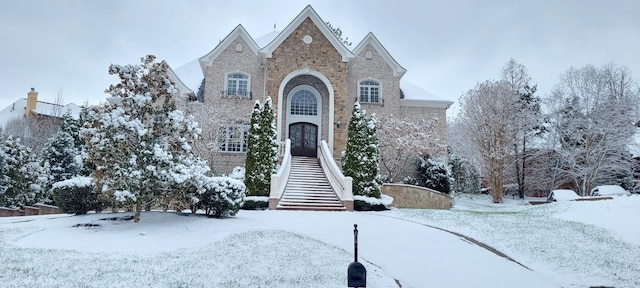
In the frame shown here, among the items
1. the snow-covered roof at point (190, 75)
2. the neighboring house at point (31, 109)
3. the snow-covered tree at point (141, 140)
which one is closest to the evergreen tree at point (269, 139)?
the snow-covered tree at point (141, 140)

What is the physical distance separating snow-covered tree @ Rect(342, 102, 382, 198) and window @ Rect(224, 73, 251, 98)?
8.92m

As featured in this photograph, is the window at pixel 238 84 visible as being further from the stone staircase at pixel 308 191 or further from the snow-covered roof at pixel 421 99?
the snow-covered roof at pixel 421 99

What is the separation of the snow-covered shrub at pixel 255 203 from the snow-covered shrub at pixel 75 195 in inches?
228

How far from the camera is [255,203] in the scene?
54.9ft

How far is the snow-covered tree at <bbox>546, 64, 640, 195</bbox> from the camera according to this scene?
1031 inches

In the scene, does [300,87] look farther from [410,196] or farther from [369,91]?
[410,196]

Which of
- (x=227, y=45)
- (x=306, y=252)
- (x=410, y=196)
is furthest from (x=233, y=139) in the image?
(x=306, y=252)

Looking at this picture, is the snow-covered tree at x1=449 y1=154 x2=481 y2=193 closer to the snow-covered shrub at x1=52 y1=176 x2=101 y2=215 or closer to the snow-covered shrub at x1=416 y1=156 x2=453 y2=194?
the snow-covered shrub at x1=416 y1=156 x2=453 y2=194

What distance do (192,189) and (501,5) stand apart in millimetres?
9387

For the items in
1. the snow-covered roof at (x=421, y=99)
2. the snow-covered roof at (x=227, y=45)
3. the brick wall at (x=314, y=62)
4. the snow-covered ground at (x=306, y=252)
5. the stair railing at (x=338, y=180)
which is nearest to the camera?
the snow-covered ground at (x=306, y=252)

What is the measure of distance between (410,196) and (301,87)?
31.3ft

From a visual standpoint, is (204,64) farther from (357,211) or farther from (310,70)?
(357,211)

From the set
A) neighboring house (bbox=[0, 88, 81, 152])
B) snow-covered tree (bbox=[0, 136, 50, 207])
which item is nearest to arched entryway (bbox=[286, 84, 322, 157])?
snow-covered tree (bbox=[0, 136, 50, 207])

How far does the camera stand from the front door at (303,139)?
84.5 ft
